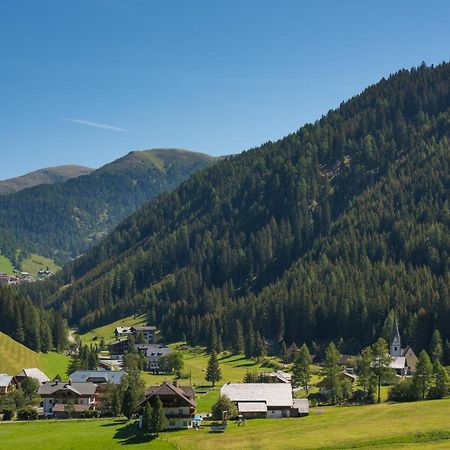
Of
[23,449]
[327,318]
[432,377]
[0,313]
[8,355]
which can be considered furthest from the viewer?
[327,318]

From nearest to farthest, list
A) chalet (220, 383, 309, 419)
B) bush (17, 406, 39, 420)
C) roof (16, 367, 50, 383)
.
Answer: chalet (220, 383, 309, 419), bush (17, 406, 39, 420), roof (16, 367, 50, 383)

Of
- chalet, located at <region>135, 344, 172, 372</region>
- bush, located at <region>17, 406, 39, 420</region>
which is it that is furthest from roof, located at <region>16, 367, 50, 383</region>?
chalet, located at <region>135, 344, 172, 372</region>

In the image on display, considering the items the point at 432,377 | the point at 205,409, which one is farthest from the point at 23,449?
the point at 432,377

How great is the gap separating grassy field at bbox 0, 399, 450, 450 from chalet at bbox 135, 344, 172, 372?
66.9 m

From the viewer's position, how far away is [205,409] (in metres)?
108

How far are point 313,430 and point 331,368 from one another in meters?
26.7

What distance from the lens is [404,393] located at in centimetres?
10431

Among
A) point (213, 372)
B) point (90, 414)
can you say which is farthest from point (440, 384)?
point (90, 414)

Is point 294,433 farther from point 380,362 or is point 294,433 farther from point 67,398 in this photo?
point 67,398

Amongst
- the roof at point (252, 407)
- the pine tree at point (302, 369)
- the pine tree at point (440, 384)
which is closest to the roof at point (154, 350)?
the pine tree at point (302, 369)

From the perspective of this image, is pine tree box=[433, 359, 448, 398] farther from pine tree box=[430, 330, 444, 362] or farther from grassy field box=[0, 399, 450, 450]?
pine tree box=[430, 330, 444, 362]

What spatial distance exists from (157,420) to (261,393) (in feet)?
71.8

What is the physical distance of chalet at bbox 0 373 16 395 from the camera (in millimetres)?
122894

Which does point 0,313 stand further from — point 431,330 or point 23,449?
point 431,330
